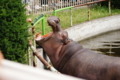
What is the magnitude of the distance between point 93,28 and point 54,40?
6.66m

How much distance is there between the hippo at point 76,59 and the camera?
3383mm

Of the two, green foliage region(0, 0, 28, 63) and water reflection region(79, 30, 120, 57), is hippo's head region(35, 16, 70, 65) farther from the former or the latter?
water reflection region(79, 30, 120, 57)

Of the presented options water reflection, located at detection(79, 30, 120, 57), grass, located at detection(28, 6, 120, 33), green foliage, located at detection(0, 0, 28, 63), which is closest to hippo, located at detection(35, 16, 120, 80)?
green foliage, located at detection(0, 0, 28, 63)

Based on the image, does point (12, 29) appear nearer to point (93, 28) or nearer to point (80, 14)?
point (93, 28)

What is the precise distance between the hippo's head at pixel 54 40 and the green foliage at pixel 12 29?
0.38 m

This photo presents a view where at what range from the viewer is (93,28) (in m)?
10.6

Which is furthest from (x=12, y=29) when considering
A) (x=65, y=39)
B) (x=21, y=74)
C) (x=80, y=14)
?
(x=80, y=14)

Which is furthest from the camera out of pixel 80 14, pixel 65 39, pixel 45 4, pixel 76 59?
pixel 45 4

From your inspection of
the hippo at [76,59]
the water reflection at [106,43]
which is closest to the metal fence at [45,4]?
the water reflection at [106,43]

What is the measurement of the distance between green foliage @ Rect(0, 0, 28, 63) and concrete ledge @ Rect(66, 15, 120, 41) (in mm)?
5055

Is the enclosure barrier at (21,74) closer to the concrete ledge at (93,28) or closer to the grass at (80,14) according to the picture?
the grass at (80,14)

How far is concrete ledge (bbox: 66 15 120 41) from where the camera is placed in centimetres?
970

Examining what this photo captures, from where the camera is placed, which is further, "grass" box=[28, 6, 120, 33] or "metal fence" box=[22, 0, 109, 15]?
"metal fence" box=[22, 0, 109, 15]

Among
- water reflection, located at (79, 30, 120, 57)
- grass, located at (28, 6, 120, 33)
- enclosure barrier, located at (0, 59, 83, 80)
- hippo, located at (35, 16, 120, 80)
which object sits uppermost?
enclosure barrier, located at (0, 59, 83, 80)
